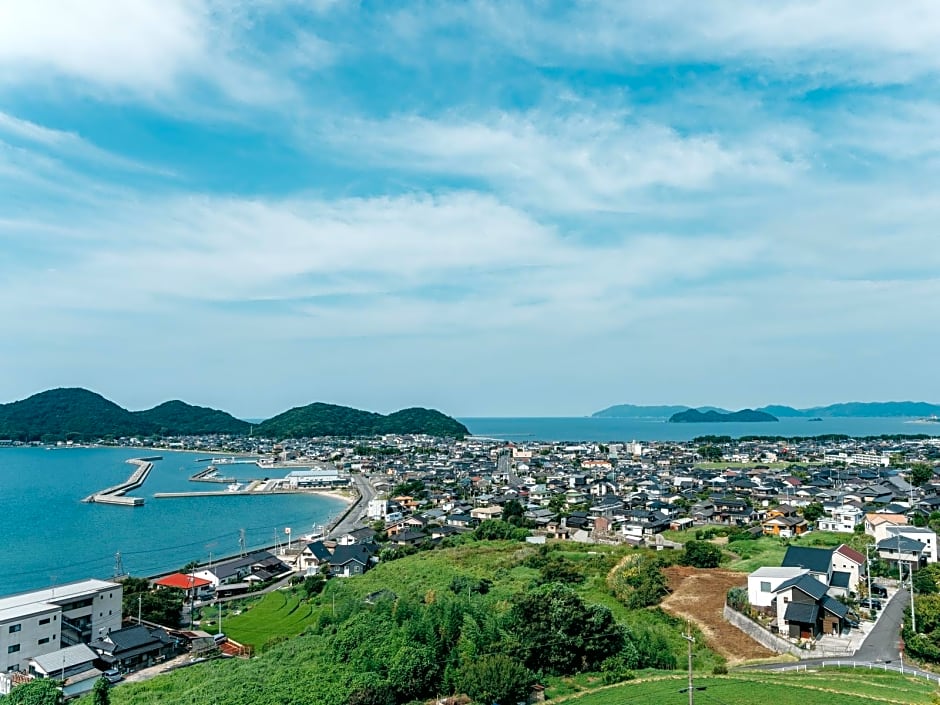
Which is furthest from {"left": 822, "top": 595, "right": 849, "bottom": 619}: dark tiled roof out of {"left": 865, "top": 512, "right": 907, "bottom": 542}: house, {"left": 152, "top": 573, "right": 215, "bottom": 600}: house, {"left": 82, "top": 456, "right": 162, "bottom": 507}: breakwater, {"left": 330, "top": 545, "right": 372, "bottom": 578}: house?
{"left": 82, "top": 456, "right": 162, "bottom": 507}: breakwater

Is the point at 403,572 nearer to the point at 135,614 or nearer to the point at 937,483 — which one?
the point at 135,614

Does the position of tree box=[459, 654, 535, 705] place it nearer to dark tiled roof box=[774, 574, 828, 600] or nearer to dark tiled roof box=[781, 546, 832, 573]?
dark tiled roof box=[774, 574, 828, 600]

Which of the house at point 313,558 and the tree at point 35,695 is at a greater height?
the tree at point 35,695

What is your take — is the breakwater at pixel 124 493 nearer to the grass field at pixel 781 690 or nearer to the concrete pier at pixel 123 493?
the concrete pier at pixel 123 493

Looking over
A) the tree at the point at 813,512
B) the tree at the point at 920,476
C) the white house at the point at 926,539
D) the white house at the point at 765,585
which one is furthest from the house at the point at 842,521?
the tree at the point at 920,476

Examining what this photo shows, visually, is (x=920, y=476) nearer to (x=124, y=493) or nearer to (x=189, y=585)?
(x=189, y=585)

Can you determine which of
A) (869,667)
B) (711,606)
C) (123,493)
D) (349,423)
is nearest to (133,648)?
(711,606)
